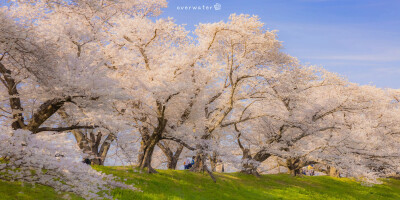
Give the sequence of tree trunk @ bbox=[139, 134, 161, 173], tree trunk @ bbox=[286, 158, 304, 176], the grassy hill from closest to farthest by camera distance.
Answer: the grassy hill < tree trunk @ bbox=[139, 134, 161, 173] < tree trunk @ bbox=[286, 158, 304, 176]

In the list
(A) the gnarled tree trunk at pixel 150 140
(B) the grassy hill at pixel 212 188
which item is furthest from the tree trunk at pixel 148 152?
(B) the grassy hill at pixel 212 188

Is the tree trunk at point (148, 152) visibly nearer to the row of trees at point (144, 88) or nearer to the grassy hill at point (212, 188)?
the row of trees at point (144, 88)

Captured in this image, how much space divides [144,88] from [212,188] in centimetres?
702

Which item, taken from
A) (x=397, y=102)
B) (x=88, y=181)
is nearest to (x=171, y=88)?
(x=88, y=181)

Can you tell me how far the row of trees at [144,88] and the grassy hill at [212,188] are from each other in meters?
1.06

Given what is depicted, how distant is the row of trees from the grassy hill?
1.06 m

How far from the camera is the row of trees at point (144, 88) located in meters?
11.8

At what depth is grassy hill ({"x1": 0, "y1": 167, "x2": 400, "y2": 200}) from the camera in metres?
11.5

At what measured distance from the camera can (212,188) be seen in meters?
18.8

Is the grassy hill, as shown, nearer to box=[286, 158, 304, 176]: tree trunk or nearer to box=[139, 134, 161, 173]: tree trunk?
box=[139, 134, 161, 173]: tree trunk

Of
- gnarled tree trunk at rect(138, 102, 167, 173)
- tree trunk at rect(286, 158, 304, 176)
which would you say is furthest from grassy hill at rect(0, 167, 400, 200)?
tree trunk at rect(286, 158, 304, 176)

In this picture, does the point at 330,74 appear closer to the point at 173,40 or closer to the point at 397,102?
the point at 173,40

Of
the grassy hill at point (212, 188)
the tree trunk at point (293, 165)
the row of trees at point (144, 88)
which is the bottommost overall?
the grassy hill at point (212, 188)

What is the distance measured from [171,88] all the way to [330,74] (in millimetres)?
14457
